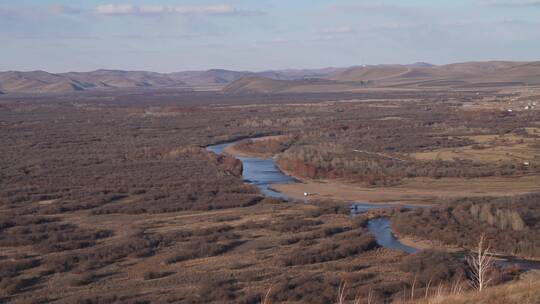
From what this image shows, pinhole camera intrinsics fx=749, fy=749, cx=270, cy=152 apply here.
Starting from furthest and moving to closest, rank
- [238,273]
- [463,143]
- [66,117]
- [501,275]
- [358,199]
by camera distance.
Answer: [66,117] < [463,143] < [358,199] < [238,273] < [501,275]

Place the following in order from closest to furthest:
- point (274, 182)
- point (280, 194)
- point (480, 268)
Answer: point (480, 268) < point (280, 194) < point (274, 182)

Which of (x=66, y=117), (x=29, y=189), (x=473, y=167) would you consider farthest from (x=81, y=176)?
(x=66, y=117)

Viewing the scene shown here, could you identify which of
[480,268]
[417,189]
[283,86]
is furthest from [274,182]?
[283,86]

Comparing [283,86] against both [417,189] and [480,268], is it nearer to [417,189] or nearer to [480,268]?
[417,189]

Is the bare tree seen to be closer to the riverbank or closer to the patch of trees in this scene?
the patch of trees

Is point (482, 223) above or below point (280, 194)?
above

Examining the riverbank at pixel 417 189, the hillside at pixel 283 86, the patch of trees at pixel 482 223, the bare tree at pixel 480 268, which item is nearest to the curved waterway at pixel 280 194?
the patch of trees at pixel 482 223

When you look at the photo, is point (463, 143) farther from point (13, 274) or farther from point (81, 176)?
point (13, 274)
